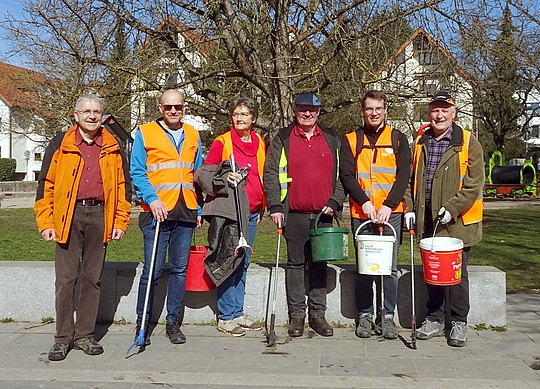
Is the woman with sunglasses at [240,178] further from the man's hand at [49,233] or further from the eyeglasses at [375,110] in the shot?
the man's hand at [49,233]

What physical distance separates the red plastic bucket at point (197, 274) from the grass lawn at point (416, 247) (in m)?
4.25

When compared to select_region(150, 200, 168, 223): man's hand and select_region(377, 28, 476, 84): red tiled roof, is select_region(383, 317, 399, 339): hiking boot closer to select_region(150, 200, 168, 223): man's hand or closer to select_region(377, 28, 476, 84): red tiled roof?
select_region(150, 200, 168, 223): man's hand

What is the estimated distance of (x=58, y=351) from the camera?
5.50 meters

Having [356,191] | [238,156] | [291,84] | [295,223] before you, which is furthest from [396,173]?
[291,84]

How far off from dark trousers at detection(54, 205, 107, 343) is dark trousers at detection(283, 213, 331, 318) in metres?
1.66

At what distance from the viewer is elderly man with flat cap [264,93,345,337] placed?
5.94 metres

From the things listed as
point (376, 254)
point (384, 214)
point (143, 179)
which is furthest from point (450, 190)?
point (143, 179)

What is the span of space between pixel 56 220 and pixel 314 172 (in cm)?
222

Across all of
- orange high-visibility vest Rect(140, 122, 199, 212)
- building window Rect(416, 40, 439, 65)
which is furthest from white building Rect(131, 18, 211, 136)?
orange high-visibility vest Rect(140, 122, 199, 212)

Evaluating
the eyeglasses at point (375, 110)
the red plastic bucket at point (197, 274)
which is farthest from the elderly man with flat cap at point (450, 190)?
the red plastic bucket at point (197, 274)

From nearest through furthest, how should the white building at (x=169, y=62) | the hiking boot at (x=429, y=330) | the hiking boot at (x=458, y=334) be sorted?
the hiking boot at (x=458, y=334), the hiking boot at (x=429, y=330), the white building at (x=169, y=62)

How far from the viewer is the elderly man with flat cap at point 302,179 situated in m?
5.94

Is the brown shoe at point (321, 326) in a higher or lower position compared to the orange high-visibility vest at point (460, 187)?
lower

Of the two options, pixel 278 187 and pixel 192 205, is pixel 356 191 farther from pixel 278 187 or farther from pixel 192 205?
pixel 192 205
